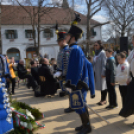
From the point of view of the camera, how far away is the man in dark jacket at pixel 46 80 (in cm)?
620

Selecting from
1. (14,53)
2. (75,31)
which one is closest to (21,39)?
(14,53)

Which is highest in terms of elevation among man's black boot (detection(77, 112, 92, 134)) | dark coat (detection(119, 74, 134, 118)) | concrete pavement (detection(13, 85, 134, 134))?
dark coat (detection(119, 74, 134, 118))

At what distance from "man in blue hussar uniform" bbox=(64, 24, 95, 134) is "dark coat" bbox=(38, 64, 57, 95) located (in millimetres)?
3125

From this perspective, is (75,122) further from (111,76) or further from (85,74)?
(111,76)

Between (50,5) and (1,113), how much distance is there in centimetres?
1463

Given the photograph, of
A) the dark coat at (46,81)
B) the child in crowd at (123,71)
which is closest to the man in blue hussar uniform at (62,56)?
the child in crowd at (123,71)

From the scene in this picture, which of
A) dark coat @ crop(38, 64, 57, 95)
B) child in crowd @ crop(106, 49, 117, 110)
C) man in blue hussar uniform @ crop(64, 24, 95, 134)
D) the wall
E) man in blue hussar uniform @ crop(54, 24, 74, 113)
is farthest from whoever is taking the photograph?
the wall

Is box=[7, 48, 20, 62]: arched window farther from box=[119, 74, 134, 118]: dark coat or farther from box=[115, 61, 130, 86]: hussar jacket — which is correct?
Answer: box=[119, 74, 134, 118]: dark coat

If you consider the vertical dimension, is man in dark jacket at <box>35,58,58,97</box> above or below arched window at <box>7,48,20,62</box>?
below

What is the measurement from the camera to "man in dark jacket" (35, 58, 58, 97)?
620cm

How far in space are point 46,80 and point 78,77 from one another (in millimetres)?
3653

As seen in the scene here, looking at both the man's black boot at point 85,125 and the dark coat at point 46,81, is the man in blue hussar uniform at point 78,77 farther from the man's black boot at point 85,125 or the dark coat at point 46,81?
the dark coat at point 46,81

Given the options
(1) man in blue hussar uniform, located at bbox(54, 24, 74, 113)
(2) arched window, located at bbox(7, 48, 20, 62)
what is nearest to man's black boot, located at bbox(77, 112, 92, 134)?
(1) man in blue hussar uniform, located at bbox(54, 24, 74, 113)

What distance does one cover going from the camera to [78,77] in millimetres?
2922
